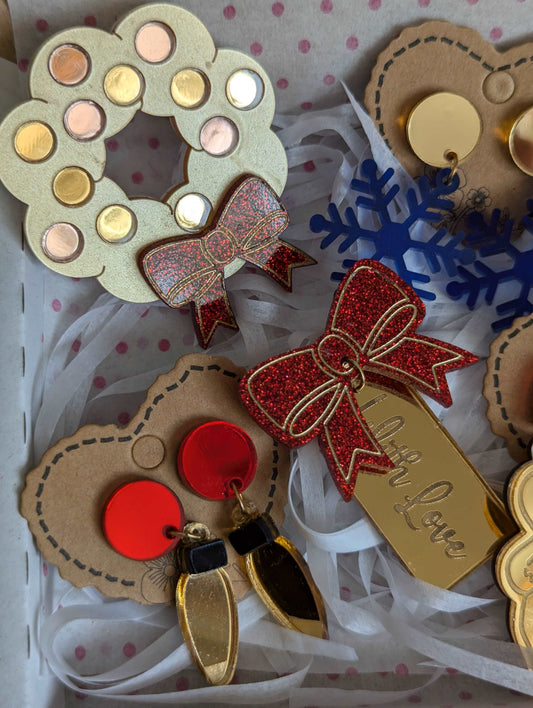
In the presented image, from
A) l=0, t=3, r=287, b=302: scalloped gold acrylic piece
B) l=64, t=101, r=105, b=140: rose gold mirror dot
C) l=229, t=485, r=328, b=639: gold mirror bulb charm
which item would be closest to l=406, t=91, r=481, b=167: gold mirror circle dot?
l=0, t=3, r=287, b=302: scalloped gold acrylic piece

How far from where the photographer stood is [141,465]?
2.66 feet

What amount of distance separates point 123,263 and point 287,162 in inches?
10.3

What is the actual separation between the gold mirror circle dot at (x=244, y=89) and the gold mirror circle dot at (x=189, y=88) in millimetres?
31

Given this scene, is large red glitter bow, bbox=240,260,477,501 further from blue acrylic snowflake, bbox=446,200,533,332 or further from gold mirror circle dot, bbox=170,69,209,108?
gold mirror circle dot, bbox=170,69,209,108

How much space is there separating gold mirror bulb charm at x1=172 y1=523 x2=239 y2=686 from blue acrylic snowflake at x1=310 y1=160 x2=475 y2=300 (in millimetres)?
386

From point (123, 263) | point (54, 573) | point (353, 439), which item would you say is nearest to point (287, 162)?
point (123, 263)

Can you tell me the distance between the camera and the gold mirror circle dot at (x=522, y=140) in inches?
35.6

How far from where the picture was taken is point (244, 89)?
846 mm

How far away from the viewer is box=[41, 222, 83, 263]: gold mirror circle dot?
0.81 meters

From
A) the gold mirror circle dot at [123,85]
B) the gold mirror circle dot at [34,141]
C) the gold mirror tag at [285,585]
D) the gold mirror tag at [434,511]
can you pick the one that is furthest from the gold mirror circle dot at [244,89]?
the gold mirror tag at [285,585]

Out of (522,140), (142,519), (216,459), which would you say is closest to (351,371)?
(216,459)

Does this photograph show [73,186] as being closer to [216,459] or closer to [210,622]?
[216,459]

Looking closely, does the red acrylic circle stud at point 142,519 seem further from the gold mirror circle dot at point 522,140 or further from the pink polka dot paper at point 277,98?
the gold mirror circle dot at point 522,140

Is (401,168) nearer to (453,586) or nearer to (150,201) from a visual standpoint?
(150,201)
